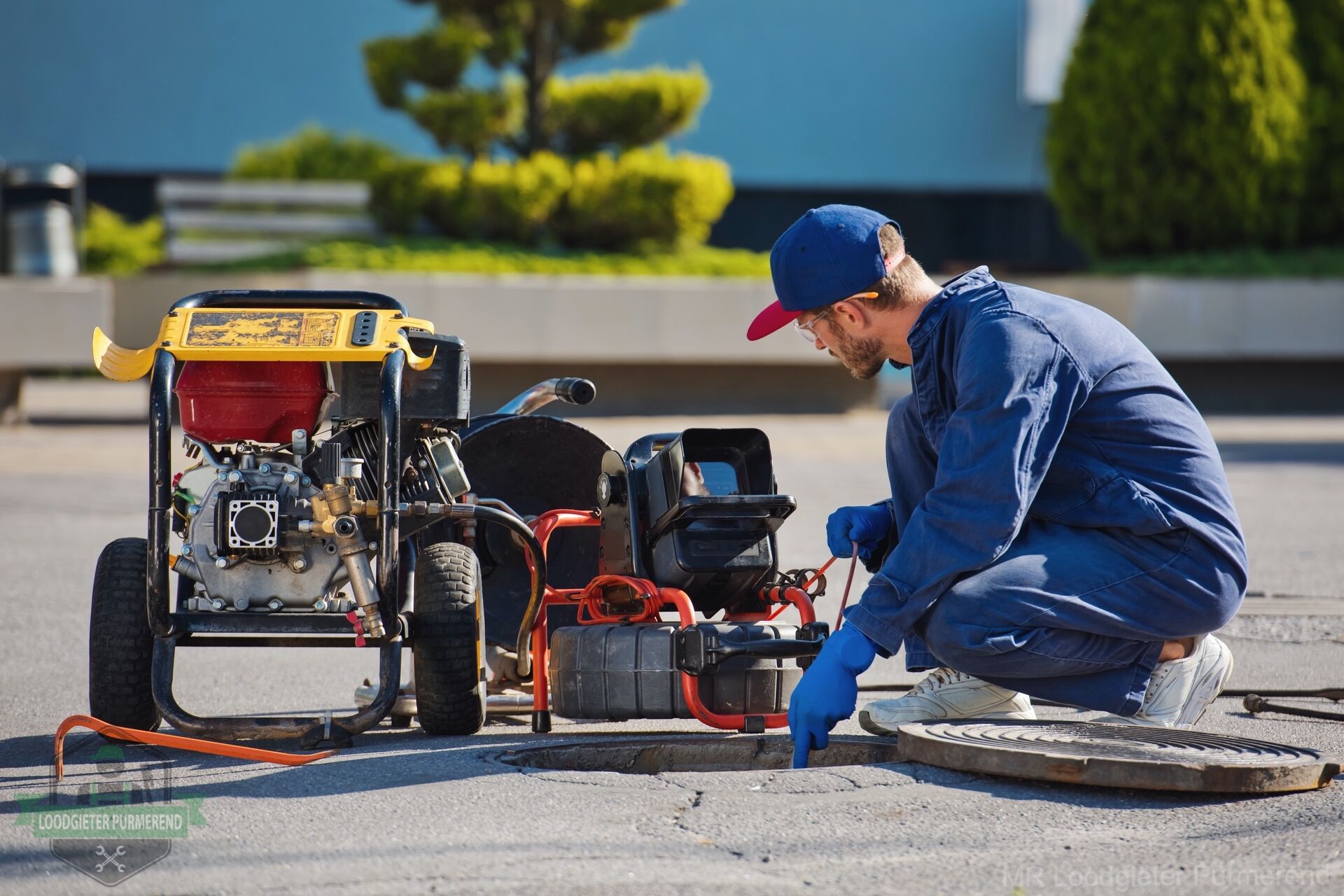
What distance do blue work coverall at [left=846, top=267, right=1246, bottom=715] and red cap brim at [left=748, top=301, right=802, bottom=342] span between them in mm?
312

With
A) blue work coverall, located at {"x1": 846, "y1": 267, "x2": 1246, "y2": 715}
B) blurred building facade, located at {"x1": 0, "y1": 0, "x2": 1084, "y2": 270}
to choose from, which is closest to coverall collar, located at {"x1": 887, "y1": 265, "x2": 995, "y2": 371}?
blue work coverall, located at {"x1": 846, "y1": 267, "x2": 1246, "y2": 715}

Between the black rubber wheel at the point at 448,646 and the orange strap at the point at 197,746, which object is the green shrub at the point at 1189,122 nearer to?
the black rubber wheel at the point at 448,646

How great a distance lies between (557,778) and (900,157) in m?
20.9

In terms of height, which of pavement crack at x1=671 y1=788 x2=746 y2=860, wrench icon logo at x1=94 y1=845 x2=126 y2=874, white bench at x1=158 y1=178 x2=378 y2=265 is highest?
white bench at x1=158 y1=178 x2=378 y2=265

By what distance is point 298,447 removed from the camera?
366cm

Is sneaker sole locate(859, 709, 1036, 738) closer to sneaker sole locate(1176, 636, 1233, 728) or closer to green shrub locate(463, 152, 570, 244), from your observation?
sneaker sole locate(1176, 636, 1233, 728)

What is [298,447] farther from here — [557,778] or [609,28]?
[609,28]

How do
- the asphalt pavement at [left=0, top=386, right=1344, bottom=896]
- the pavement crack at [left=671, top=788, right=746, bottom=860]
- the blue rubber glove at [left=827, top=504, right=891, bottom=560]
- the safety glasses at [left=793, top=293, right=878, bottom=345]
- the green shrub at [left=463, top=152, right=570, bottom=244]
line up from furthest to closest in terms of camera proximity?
the green shrub at [left=463, top=152, right=570, bottom=244], the blue rubber glove at [left=827, top=504, right=891, bottom=560], the safety glasses at [left=793, top=293, right=878, bottom=345], the pavement crack at [left=671, top=788, right=746, bottom=860], the asphalt pavement at [left=0, top=386, right=1344, bottom=896]

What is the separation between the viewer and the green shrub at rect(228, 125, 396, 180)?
1658 cm

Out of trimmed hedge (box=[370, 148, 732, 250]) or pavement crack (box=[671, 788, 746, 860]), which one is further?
trimmed hedge (box=[370, 148, 732, 250])

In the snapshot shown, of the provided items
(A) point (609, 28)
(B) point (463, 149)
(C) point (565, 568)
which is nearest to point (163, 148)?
(B) point (463, 149)

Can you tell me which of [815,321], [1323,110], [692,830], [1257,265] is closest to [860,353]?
[815,321]

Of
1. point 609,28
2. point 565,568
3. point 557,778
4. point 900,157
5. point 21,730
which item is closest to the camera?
point 557,778

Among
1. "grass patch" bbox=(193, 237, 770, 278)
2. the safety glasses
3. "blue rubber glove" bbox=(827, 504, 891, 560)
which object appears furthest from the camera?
"grass patch" bbox=(193, 237, 770, 278)
